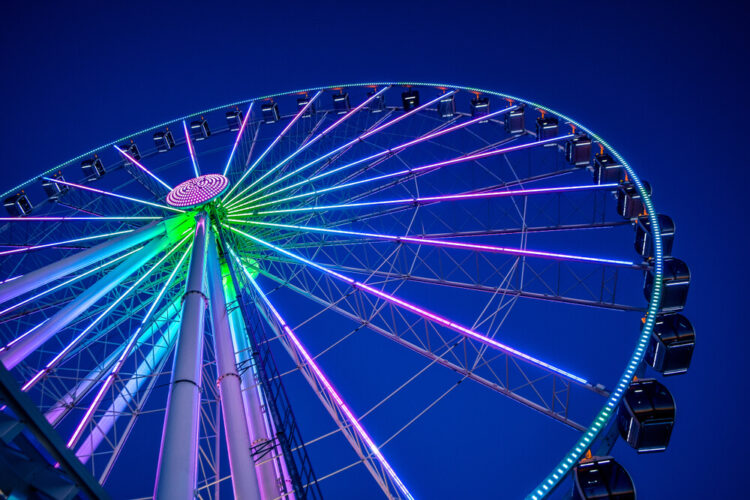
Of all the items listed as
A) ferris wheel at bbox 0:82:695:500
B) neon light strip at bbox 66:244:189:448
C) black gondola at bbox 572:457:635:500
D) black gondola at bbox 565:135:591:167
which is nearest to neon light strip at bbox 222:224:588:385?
ferris wheel at bbox 0:82:695:500

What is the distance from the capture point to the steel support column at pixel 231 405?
6.17 meters

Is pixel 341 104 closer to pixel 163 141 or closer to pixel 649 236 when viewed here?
pixel 163 141

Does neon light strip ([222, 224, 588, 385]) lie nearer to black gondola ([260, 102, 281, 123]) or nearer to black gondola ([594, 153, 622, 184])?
black gondola ([594, 153, 622, 184])

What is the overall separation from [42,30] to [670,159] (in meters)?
31.3

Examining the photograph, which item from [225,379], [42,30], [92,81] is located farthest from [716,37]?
[42,30]

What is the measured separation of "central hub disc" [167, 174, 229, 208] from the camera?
43.2 ft

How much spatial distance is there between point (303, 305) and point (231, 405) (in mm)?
23910

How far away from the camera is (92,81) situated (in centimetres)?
2784

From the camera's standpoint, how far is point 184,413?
5629mm

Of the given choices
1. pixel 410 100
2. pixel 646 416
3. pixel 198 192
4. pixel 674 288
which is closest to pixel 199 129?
pixel 198 192

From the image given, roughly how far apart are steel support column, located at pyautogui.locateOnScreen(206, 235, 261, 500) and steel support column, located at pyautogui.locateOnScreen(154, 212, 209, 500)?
729mm

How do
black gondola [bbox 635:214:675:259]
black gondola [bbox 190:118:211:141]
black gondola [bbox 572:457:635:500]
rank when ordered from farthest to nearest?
black gondola [bbox 190:118:211:141], black gondola [bbox 635:214:675:259], black gondola [bbox 572:457:635:500]

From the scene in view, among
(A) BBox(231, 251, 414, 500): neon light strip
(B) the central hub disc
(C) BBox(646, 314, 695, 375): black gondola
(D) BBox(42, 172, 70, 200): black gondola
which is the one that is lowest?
(A) BBox(231, 251, 414, 500): neon light strip

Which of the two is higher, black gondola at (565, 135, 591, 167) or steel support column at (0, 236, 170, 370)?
black gondola at (565, 135, 591, 167)
